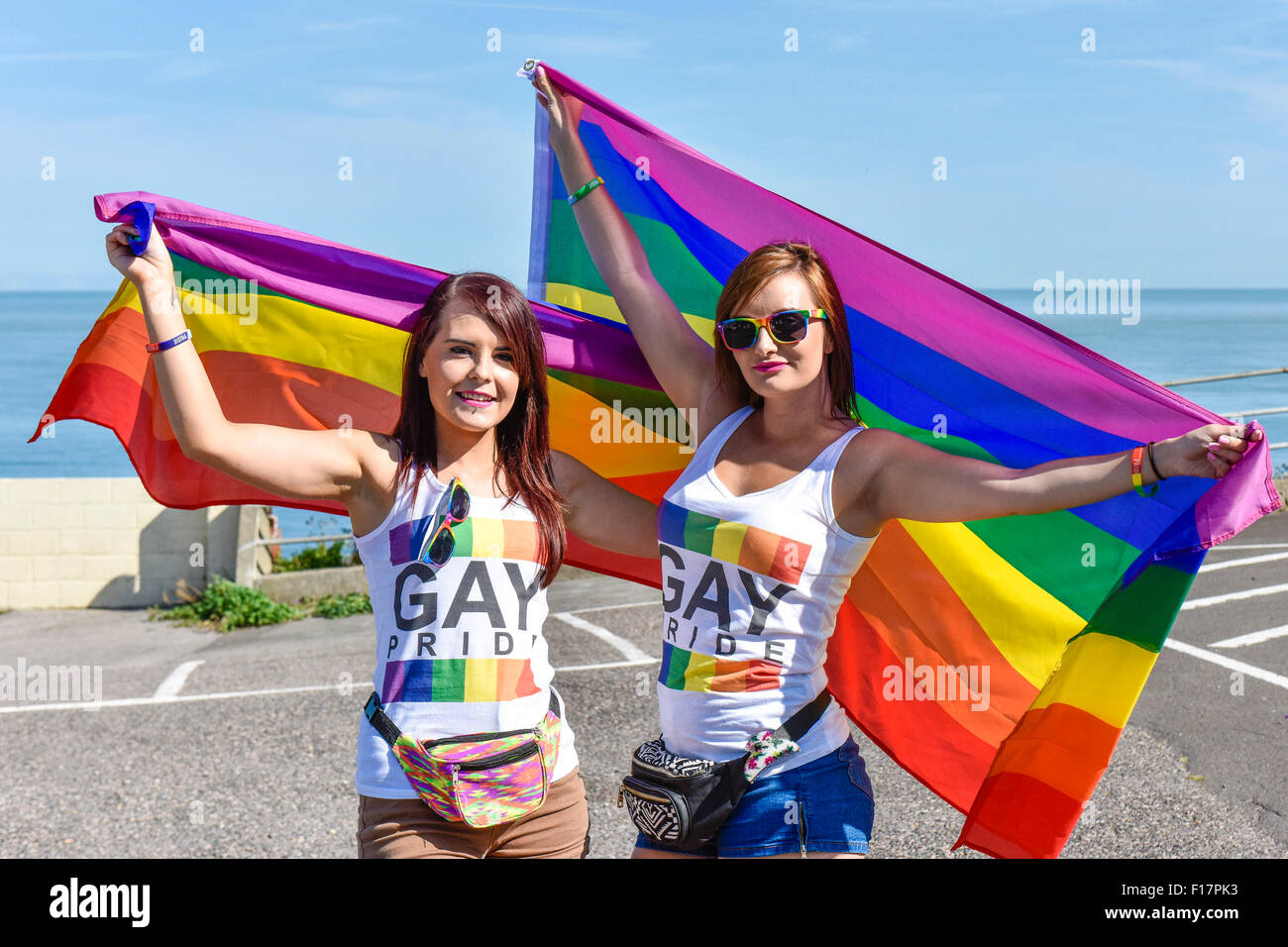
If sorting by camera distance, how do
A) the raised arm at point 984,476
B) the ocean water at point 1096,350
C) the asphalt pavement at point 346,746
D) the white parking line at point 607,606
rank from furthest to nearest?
the ocean water at point 1096,350 → the white parking line at point 607,606 → the asphalt pavement at point 346,746 → the raised arm at point 984,476

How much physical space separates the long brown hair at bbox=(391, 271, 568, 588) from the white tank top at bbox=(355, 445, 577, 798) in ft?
0.18

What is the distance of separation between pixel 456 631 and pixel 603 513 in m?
0.59

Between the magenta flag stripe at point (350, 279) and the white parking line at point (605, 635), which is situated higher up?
the magenta flag stripe at point (350, 279)

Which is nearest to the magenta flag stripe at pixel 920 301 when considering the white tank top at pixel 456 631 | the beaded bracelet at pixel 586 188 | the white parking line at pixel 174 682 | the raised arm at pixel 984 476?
the raised arm at pixel 984 476

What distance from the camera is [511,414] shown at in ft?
9.83

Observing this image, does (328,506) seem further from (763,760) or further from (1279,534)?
(1279,534)

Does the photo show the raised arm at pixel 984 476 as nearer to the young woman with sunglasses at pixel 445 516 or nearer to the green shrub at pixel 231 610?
the young woman with sunglasses at pixel 445 516

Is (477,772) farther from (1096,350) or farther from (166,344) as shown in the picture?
(1096,350)

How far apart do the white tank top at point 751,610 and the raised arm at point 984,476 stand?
7 cm

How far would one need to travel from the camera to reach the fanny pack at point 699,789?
2.70 m

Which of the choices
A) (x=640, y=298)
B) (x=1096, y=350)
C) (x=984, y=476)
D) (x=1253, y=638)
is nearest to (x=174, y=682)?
(x=640, y=298)

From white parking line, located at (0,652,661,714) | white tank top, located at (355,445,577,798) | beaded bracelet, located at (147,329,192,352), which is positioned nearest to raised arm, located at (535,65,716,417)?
white tank top, located at (355,445,577,798)

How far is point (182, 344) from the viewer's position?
8.60 feet

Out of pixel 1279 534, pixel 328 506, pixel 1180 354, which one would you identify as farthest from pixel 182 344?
pixel 1180 354
